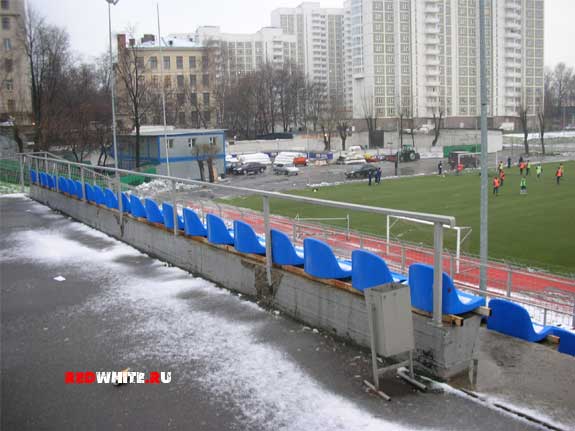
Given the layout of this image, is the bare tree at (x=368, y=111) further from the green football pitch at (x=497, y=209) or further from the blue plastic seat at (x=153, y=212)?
the blue plastic seat at (x=153, y=212)

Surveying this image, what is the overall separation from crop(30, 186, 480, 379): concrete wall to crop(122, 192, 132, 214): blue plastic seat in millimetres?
221

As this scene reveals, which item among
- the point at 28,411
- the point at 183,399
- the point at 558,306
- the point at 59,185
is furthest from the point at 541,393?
the point at 59,185

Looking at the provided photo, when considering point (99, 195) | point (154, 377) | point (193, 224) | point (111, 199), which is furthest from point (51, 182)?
point (154, 377)

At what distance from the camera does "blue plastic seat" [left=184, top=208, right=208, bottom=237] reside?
895 cm

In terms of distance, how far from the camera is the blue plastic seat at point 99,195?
41.3 feet

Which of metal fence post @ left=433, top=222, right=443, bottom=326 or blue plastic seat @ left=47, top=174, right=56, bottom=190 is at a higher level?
blue plastic seat @ left=47, top=174, right=56, bottom=190

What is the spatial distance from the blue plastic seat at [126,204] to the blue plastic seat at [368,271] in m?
6.50

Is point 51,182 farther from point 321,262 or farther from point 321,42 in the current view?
point 321,42

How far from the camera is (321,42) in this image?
598 feet

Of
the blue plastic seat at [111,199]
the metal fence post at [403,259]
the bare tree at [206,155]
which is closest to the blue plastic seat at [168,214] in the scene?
the blue plastic seat at [111,199]

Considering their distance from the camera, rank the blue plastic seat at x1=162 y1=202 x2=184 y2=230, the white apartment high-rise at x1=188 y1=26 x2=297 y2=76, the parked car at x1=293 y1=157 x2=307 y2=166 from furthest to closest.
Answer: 1. the white apartment high-rise at x1=188 y1=26 x2=297 y2=76
2. the parked car at x1=293 y1=157 x2=307 y2=166
3. the blue plastic seat at x1=162 y1=202 x2=184 y2=230

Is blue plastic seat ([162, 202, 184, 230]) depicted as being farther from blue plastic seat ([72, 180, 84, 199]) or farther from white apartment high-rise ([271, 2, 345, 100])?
white apartment high-rise ([271, 2, 345, 100])

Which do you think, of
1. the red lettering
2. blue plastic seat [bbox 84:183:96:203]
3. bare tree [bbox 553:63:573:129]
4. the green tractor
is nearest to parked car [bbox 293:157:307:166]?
the green tractor

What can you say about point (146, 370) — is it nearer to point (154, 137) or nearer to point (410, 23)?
point (154, 137)
